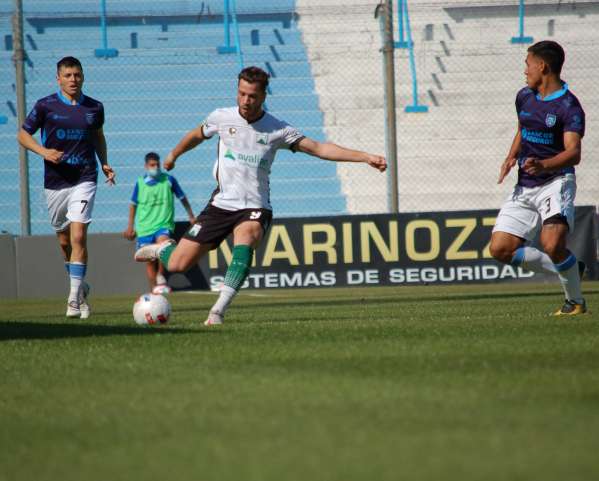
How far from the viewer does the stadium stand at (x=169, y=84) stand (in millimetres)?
21000

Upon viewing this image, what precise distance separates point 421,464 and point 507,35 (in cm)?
2129

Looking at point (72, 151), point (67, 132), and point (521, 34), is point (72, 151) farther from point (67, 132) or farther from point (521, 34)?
point (521, 34)

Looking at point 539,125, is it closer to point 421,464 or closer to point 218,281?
point 421,464

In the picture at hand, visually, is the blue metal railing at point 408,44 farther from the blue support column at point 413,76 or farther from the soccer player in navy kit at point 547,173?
the soccer player in navy kit at point 547,173

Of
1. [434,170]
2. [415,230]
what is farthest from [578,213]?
[434,170]

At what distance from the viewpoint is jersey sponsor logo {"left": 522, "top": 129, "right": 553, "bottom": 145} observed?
858cm

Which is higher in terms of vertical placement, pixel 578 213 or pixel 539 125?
pixel 539 125

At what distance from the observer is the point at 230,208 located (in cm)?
818

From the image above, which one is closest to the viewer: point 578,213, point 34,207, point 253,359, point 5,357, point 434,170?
Result: point 253,359

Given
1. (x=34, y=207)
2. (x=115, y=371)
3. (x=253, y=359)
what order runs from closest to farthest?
1. (x=115, y=371)
2. (x=253, y=359)
3. (x=34, y=207)

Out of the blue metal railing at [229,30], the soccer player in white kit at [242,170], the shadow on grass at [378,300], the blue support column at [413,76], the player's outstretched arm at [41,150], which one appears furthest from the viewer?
the blue metal railing at [229,30]

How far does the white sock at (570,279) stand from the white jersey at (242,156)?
2414 millimetres

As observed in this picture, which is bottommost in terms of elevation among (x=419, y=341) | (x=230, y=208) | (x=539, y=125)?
(x=419, y=341)

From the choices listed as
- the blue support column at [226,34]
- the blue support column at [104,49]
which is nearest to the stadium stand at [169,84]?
the blue support column at [226,34]
